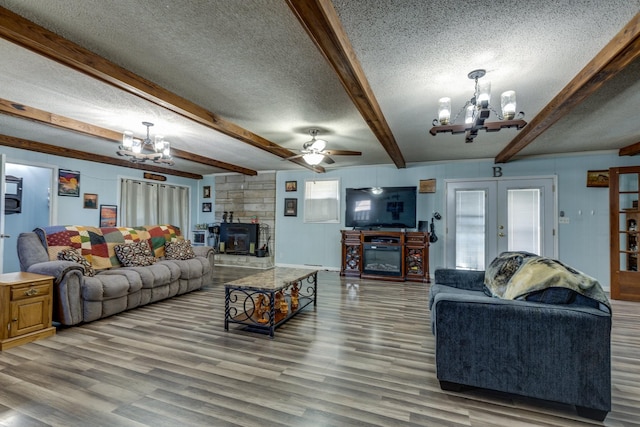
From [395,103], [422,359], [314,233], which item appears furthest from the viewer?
[314,233]

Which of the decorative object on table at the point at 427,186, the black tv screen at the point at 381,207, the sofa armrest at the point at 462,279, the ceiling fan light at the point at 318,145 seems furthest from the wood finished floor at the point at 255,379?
the decorative object on table at the point at 427,186

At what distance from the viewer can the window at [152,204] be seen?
22.1 ft

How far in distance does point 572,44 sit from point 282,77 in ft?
6.85

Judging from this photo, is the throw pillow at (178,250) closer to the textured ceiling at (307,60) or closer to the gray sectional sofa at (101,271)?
the gray sectional sofa at (101,271)

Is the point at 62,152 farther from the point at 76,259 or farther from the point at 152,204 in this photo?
the point at 76,259

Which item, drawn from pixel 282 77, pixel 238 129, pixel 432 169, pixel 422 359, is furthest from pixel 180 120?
pixel 432 169

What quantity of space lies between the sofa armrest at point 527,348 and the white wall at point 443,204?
435 cm

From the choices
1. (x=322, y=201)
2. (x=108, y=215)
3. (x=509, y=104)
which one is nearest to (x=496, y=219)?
(x=322, y=201)

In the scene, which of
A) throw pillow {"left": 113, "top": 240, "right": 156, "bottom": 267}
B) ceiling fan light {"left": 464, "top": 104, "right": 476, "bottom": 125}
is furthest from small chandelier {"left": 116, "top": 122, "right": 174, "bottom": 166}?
ceiling fan light {"left": 464, "top": 104, "right": 476, "bottom": 125}

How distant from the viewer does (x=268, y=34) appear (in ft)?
6.59

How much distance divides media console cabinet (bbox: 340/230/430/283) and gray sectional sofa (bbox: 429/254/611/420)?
384cm

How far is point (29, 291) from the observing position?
111 inches

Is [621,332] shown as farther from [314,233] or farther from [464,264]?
[314,233]

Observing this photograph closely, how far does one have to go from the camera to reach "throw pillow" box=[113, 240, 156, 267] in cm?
415
